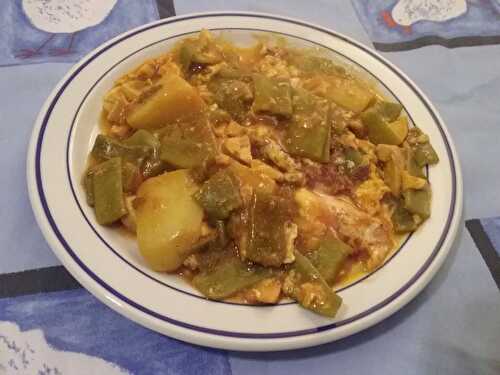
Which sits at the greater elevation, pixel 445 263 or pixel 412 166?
pixel 412 166

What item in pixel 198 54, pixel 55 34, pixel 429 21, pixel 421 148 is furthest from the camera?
pixel 429 21

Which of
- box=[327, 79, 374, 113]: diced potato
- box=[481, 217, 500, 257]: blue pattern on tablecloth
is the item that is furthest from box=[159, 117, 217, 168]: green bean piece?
box=[481, 217, 500, 257]: blue pattern on tablecloth

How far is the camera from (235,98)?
6.23 feet

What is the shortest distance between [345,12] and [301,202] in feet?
4.39

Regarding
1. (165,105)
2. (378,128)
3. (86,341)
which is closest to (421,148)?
(378,128)

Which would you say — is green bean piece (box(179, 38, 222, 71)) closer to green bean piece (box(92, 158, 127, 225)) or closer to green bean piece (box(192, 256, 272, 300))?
green bean piece (box(92, 158, 127, 225))

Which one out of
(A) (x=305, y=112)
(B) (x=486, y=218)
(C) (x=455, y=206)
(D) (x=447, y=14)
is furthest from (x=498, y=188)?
(D) (x=447, y=14)

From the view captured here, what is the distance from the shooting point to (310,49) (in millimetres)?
2236

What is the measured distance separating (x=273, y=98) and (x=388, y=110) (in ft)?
1.48

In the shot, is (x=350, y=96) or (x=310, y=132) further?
(x=350, y=96)

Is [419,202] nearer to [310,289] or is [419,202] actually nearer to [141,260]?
[310,289]

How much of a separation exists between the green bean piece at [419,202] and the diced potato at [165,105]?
2.47ft

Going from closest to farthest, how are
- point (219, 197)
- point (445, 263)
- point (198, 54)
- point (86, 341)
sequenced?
1. point (86, 341)
2. point (219, 197)
3. point (445, 263)
4. point (198, 54)

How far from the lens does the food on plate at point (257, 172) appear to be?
1.55 metres
